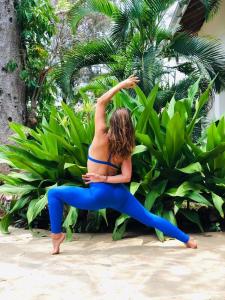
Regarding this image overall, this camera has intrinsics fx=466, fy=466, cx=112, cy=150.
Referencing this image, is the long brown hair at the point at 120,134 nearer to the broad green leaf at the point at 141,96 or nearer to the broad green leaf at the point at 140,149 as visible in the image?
the broad green leaf at the point at 140,149

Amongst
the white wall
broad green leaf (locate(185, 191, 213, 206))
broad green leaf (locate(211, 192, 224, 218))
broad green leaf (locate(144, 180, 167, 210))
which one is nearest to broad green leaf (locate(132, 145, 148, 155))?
broad green leaf (locate(144, 180, 167, 210))

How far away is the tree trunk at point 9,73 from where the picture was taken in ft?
29.7

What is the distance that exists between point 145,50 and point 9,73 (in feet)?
10.1

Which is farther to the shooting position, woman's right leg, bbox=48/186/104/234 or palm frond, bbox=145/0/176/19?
palm frond, bbox=145/0/176/19

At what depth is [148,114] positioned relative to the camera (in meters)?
5.12

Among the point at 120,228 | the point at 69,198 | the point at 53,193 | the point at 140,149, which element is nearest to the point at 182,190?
the point at 140,149

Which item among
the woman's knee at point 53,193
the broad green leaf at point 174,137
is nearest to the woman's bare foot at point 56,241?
the woman's knee at point 53,193

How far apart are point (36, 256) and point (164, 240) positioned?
4.18 ft

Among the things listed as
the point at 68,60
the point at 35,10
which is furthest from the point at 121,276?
the point at 68,60

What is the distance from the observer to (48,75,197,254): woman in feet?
13.3

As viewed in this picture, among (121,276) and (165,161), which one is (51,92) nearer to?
(165,161)

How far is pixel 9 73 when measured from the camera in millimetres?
Answer: 9188

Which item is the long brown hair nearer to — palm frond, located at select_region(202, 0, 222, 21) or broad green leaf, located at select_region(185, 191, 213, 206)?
broad green leaf, located at select_region(185, 191, 213, 206)

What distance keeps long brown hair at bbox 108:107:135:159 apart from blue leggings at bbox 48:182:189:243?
309 mm
